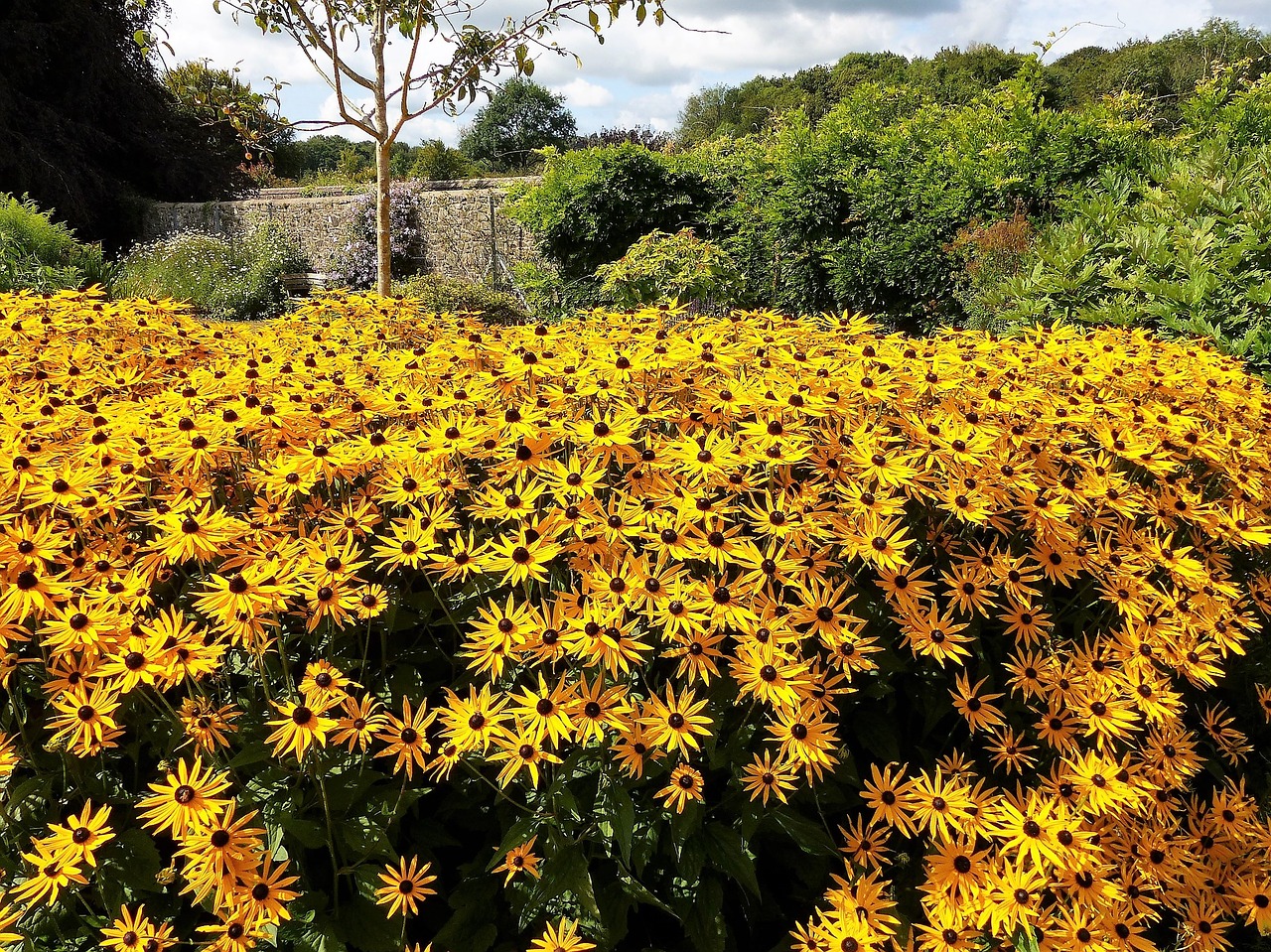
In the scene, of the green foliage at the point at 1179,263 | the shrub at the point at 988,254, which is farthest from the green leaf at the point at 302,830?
the shrub at the point at 988,254

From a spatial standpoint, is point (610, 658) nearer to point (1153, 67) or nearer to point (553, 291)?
point (553, 291)

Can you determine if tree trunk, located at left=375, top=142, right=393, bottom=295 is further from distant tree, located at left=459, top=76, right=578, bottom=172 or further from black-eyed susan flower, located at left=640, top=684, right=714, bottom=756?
distant tree, located at left=459, top=76, right=578, bottom=172

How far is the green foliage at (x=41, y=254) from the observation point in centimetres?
862

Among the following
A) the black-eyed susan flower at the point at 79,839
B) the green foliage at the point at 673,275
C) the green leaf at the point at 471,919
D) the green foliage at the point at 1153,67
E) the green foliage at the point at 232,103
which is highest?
the green foliage at the point at 1153,67

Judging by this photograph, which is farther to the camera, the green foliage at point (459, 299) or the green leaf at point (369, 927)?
the green foliage at point (459, 299)

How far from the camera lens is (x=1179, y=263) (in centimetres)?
372

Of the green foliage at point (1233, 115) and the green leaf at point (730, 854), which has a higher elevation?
the green foliage at point (1233, 115)

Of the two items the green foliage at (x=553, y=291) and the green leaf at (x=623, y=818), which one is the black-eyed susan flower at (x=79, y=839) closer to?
the green leaf at (x=623, y=818)

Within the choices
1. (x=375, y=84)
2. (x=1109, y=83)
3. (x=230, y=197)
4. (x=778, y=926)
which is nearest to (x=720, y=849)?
(x=778, y=926)

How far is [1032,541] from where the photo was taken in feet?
6.47

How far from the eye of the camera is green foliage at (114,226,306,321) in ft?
40.1

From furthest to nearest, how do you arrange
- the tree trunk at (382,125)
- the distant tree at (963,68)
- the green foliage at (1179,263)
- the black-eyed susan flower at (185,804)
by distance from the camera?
the distant tree at (963,68)
the tree trunk at (382,125)
the green foliage at (1179,263)
the black-eyed susan flower at (185,804)

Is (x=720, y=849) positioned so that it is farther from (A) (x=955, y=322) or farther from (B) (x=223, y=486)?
(A) (x=955, y=322)

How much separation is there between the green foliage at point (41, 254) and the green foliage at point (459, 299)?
3.29 metres
